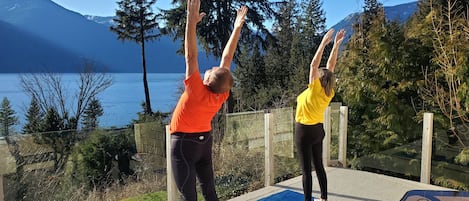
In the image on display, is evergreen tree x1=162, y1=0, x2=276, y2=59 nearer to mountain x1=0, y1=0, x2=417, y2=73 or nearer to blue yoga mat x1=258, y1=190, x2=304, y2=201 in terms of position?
mountain x1=0, y1=0, x2=417, y2=73

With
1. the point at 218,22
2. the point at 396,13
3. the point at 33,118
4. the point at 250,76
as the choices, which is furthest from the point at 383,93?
the point at 33,118

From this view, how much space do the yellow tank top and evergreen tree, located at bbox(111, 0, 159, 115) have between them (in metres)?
Result: 13.4

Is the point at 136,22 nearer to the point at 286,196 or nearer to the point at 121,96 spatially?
the point at 121,96

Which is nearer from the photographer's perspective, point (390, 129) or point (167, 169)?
point (167, 169)

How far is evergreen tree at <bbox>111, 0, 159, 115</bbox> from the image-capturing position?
15.9 metres

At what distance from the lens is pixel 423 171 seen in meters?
4.35

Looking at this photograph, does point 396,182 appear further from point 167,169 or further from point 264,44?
point 264,44

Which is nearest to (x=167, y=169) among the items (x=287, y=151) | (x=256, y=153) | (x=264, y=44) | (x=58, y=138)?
(x=58, y=138)

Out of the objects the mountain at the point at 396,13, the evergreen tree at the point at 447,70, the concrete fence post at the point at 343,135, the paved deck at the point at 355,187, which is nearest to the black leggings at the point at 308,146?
the paved deck at the point at 355,187

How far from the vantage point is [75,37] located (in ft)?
85.6

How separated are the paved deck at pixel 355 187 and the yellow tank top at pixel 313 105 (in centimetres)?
114

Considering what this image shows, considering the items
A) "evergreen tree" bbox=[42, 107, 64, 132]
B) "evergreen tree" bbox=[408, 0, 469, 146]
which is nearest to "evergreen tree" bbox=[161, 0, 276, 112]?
"evergreen tree" bbox=[42, 107, 64, 132]

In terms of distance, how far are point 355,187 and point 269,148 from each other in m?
1.03

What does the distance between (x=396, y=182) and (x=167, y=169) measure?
267 centimetres
